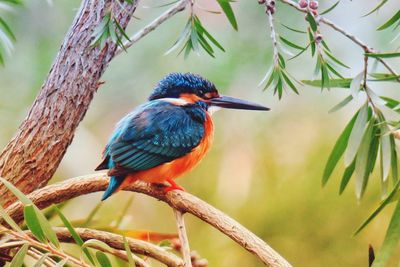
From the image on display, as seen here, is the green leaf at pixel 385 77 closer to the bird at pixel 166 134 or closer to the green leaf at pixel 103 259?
the bird at pixel 166 134

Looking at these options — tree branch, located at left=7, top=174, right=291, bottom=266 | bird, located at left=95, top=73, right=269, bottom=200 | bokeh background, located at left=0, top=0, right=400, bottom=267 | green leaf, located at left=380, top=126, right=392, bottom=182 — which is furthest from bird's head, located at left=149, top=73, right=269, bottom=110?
bokeh background, located at left=0, top=0, right=400, bottom=267

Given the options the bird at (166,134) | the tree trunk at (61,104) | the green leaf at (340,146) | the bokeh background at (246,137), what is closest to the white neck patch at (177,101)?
the bird at (166,134)

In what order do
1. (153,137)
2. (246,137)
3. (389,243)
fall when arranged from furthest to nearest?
(246,137) < (153,137) < (389,243)

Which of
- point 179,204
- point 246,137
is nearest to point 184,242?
point 179,204

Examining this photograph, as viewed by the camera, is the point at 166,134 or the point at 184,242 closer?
the point at 184,242

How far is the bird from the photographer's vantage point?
931 millimetres

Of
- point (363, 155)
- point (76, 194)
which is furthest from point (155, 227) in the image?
point (363, 155)

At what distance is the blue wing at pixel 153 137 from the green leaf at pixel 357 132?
0.81ft

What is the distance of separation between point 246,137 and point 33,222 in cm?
119

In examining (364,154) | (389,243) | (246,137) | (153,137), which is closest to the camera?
(389,243)

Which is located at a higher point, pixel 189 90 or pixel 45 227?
pixel 189 90

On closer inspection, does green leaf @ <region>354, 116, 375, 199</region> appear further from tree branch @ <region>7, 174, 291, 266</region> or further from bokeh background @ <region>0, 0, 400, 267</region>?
bokeh background @ <region>0, 0, 400, 267</region>

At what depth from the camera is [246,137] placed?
192cm

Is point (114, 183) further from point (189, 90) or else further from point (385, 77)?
point (385, 77)
